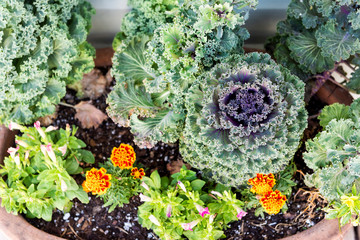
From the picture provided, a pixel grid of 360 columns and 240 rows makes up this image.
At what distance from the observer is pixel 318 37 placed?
61.4 inches

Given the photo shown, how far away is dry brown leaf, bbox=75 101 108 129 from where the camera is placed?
1.87m

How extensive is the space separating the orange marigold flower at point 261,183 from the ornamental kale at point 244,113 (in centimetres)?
14

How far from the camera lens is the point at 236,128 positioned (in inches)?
48.2

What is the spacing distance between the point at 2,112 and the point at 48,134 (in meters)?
0.22

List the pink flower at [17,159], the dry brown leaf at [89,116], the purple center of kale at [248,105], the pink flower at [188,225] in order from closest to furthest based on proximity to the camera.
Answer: the purple center of kale at [248,105] → the pink flower at [188,225] → the pink flower at [17,159] → the dry brown leaf at [89,116]

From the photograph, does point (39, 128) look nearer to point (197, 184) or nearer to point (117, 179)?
point (117, 179)

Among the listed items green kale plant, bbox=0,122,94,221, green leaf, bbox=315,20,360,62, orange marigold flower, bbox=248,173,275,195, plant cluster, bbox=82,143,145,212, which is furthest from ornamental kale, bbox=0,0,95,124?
green leaf, bbox=315,20,360,62

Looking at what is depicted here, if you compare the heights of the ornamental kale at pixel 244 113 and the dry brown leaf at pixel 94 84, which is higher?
the ornamental kale at pixel 244 113

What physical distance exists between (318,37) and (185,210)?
2.79 ft

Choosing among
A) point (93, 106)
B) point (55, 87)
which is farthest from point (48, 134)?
point (93, 106)

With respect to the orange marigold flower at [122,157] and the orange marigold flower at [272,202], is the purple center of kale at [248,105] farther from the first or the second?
the orange marigold flower at [122,157]

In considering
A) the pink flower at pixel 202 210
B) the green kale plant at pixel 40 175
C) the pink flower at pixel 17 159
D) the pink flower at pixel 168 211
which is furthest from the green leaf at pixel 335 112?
the pink flower at pixel 17 159

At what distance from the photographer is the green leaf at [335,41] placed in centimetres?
151

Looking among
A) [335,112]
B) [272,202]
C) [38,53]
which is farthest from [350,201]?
[38,53]
